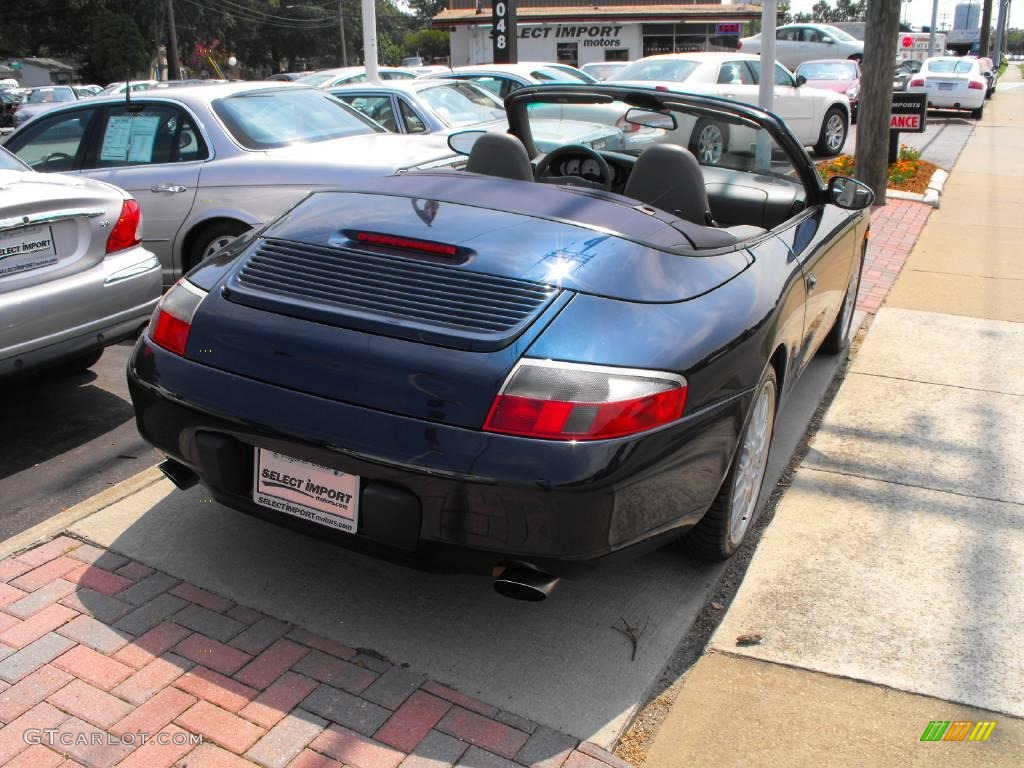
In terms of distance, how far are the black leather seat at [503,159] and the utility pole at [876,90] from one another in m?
7.03

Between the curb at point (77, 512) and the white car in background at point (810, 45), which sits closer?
the curb at point (77, 512)

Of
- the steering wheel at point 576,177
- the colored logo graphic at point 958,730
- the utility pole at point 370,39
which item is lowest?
the colored logo graphic at point 958,730

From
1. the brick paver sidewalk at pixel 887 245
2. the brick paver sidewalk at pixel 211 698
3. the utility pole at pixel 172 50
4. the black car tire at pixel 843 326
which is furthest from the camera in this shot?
the utility pole at pixel 172 50

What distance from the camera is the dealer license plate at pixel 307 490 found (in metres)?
2.77

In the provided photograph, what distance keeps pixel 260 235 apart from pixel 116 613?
1.30 metres

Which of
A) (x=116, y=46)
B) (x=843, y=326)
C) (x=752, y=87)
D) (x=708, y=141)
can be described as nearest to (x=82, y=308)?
(x=708, y=141)

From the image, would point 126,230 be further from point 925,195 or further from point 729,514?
point 925,195

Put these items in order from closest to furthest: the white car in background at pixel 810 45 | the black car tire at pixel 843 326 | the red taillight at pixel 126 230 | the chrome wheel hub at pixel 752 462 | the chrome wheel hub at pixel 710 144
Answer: the chrome wheel hub at pixel 752 462
the chrome wheel hub at pixel 710 144
the red taillight at pixel 126 230
the black car tire at pixel 843 326
the white car in background at pixel 810 45

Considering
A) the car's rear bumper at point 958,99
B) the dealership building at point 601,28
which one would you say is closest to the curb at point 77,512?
the car's rear bumper at point 958,99

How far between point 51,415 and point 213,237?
1.96 metres

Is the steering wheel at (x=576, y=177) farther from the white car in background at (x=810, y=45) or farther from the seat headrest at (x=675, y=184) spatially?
the white car in background at (x=810, y=45)

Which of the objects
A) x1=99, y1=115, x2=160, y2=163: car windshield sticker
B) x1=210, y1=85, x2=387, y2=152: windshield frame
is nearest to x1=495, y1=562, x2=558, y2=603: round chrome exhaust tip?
x1=210, y1=85, x2=387, y2=152: windshield frame

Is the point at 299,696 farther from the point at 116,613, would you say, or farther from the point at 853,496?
the point at 853,496

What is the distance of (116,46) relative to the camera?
183 feet
